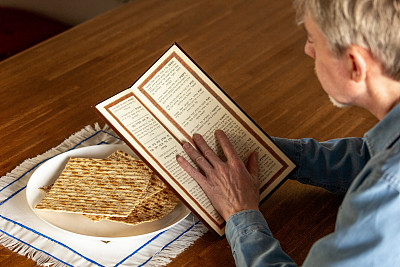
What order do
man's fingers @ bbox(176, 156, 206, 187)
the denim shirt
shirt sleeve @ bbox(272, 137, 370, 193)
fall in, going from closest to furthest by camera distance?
the denim shirt → man's fingers @ bbox(176, 156, 206, 187) → shirt sleeve @ bbox(272, 137, 370, 193)

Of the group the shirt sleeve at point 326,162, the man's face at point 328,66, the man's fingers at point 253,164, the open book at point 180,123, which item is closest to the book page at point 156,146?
the open book at point 180,123

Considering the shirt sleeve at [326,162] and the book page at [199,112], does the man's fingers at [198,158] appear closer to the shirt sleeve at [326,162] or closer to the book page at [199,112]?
the book page at [199,112]

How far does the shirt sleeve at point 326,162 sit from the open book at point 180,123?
1.9 inches

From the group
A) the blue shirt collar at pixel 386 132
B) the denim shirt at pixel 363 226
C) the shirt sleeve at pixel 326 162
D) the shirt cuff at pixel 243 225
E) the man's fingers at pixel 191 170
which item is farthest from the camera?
the shirt sleeve at pixel 326 162

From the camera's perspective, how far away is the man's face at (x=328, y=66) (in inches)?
39.5

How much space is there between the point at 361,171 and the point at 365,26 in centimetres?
22

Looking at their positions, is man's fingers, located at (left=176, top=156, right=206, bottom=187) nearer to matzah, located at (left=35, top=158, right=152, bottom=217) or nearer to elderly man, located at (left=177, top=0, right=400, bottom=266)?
elderly man, located at (left=177, top=0, right=400, bottom=266)

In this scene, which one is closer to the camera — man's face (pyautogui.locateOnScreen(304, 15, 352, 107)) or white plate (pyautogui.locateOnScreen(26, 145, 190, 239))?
man's face (pyautogui.locateOnScreen(304, 15, 352, 107))

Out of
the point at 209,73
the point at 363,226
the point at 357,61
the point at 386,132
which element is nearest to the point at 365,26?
the point at 357,61

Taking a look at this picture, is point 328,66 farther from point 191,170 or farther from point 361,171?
point 191,170

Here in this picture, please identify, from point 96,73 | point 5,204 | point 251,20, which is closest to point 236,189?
point 5,204

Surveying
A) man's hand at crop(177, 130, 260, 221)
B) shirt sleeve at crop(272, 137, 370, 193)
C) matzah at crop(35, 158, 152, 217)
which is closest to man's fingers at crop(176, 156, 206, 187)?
man's hand at crop(177, 130, 260, 221)

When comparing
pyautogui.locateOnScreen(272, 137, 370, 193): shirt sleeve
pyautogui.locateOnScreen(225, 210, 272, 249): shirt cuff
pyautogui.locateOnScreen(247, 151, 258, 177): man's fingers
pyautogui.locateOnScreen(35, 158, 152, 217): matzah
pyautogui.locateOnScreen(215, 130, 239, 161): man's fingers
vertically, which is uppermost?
pyautogui.locateOnScreen(35, 158, 152, 217): matzah

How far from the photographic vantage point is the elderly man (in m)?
0.87
